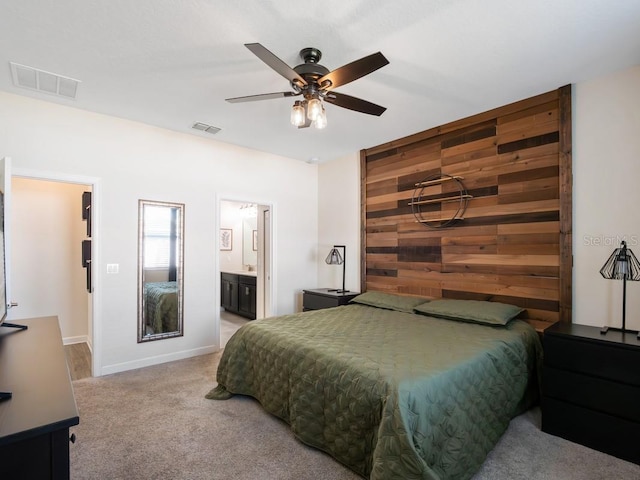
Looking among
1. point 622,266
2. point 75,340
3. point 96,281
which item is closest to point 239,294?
point 75,340

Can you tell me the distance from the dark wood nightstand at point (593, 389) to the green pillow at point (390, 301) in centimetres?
137

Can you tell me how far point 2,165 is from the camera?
2.42 meters

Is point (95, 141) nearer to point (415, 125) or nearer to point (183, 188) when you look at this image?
point (183, 188)

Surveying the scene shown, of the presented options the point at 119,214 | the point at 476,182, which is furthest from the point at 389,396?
the point at 119,214

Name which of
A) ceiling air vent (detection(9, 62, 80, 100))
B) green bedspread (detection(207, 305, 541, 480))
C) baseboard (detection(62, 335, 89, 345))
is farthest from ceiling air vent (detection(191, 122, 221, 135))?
baseboard (detection(62, 335, 89, 345))

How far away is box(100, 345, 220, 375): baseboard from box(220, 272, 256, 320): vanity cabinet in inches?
66.1

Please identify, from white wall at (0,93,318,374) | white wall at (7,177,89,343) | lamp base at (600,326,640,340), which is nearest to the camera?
lamp base at (600,326,640,340)

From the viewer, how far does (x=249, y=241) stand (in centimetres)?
729

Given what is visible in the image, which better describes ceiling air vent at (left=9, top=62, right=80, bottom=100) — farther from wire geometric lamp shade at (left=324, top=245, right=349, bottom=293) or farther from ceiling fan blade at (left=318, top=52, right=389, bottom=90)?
wire geometric lamp shade at (left=324, top=245, right=349, bottom=293)

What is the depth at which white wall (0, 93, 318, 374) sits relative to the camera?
3.23 meters

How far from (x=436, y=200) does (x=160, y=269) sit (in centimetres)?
329

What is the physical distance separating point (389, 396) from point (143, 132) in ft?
12.2

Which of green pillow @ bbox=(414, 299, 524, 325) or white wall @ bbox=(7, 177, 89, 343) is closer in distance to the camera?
green pillow @ bbox=(414, 299, 524, 325)

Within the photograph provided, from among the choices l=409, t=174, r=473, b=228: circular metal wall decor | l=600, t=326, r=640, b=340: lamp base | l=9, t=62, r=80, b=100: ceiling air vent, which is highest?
l=9, t=62, r=80, b=100: ceiling air vent
